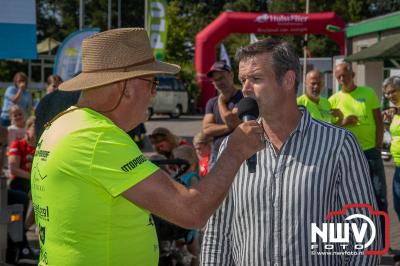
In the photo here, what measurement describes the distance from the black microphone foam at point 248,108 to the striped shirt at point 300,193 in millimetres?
185

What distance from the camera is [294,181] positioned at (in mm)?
3000

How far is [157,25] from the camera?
24875 mm

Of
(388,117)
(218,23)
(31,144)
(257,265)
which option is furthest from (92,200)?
(218,23)

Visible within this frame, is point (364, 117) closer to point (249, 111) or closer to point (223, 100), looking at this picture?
point (223, 100)

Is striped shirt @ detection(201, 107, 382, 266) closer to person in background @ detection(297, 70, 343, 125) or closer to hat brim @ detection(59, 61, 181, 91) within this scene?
hat brim @ detection(59, 61, 181, 91)

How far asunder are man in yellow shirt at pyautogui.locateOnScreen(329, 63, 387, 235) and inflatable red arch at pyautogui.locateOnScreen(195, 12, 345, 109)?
74.2 feet

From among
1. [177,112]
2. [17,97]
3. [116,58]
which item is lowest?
[177,112]

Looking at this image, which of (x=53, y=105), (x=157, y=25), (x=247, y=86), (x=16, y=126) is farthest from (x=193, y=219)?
(x=157, y=25)

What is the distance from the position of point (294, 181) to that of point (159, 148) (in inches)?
181

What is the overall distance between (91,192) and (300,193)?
3.07 feet

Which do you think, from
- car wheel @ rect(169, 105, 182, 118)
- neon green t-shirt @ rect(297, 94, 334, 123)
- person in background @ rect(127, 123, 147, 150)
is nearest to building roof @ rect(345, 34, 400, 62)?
person in background @ rect(127, 123, 147, 150)

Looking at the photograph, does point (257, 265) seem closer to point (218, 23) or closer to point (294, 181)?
point (294, 181)

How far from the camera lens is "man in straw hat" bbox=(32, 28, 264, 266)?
2.43m

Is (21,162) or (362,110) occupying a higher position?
(362,110)
